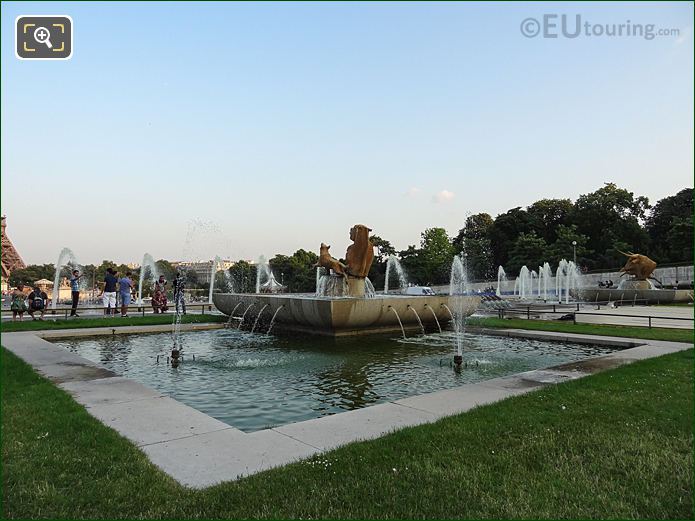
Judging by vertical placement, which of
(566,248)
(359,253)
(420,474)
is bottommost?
(420,474)

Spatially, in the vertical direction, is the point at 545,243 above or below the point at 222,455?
above

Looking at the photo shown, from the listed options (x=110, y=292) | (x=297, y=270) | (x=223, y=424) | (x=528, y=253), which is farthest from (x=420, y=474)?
(x=297, y=270)

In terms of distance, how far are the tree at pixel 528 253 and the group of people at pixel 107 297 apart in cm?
5385

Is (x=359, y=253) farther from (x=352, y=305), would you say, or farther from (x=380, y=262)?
(x=380, y=262)

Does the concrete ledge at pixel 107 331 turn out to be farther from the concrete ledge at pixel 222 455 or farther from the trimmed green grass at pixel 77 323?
the concrete ledge at pixel 222 455

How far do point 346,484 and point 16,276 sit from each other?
86.9 meters

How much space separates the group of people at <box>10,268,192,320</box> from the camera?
18.4m

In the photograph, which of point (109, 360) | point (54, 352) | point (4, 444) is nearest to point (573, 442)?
point (4, 444)

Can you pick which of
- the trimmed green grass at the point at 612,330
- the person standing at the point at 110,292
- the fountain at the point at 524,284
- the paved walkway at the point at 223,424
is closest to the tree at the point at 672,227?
the fountain at the point at 524,284

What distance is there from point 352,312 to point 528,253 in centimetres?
5920

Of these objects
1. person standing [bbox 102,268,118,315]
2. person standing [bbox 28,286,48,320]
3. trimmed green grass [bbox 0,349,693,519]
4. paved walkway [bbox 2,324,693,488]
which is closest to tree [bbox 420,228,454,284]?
person standing [bbox 102,268,118,315]

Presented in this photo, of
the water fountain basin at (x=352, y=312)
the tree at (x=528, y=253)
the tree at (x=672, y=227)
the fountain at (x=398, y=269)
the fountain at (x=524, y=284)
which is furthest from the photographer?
the fountain at (x=398, y=269)

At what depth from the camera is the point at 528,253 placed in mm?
68188

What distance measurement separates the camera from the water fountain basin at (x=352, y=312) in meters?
14.2
